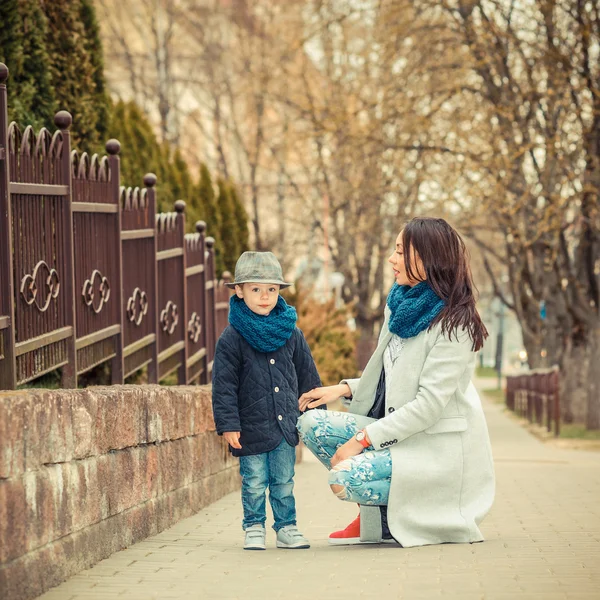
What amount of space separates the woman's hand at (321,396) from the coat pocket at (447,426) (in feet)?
1.82

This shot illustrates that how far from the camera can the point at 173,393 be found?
721 centimetres

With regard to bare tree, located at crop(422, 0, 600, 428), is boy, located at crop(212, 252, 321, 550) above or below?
below

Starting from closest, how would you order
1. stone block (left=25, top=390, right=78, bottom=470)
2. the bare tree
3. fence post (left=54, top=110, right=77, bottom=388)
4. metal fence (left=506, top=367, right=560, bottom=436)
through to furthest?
stone block (left=25, top=390, right=78, bottom=470) → fence post (left=54, top=110, right=77, bottom=388) → the bare tree → metal fence (left=506, top=367, right=560, bottom=436)

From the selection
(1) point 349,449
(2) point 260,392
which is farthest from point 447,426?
(2) point 260,392

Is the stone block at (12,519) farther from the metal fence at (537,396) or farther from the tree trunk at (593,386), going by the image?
the tree trunk at (593,386)

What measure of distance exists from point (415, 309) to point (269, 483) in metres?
1.19

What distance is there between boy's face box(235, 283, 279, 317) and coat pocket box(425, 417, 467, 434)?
3.30ft

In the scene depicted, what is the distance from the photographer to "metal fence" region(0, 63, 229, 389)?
5.69 m

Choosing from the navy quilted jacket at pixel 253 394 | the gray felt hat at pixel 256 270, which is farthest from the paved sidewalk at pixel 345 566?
the gray felt hat at pixel 256 270

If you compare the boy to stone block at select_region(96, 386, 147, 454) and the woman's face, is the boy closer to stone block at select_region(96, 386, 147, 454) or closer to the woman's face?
stone block at select_region(96, 386, 147, 454)

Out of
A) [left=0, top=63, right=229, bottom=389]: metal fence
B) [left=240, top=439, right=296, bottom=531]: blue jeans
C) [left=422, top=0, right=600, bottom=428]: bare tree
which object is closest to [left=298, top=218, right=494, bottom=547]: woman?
[left=240, top=439, right=296, bottom=531]: blue jeans

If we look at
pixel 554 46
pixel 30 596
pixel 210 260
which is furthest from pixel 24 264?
pixel 554 46

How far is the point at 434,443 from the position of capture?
5812mm

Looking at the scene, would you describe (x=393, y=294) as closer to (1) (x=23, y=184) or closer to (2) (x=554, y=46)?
(1) (x=23, y=184)
